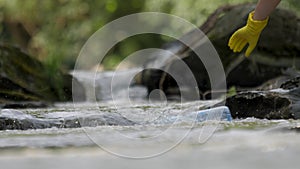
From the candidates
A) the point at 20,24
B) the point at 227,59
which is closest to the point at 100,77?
the point at 227,59

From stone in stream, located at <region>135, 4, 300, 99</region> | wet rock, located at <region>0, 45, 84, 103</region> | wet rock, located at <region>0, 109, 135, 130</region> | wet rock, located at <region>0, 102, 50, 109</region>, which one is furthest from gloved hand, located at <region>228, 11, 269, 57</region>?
stone in stream, located at <region>135, 4, 300, 99</region>

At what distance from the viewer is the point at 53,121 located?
323 centimetres

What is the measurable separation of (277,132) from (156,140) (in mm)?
363

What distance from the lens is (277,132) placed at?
1.97m

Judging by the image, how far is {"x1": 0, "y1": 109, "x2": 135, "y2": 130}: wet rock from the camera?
306cm

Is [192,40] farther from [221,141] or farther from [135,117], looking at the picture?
[221,141]

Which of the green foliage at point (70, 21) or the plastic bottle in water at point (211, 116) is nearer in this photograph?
the plastic bottle in water at point (211, 116)

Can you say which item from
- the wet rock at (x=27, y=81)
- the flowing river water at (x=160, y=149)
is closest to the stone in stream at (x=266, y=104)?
the flowing river water at (x=160, y=149)

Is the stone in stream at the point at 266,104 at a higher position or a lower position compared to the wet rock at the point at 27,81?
lower

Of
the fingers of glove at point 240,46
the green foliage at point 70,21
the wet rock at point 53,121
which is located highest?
the green foliage at point 70,21

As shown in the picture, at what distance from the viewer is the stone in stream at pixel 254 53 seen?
686 cm

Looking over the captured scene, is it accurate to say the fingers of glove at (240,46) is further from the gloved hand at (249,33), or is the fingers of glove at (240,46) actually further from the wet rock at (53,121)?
the wet rock at (53,121)

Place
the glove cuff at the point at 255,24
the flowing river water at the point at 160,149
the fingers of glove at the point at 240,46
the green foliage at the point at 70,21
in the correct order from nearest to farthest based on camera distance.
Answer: the flowing river water at the point at 160,149 < the glove cuff at the point at 255,24 < the fingers of glove at the point at 240,46 < the green foliage at the point at 70,21

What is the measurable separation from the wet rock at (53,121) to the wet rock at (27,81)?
Answer: 2337 mm
